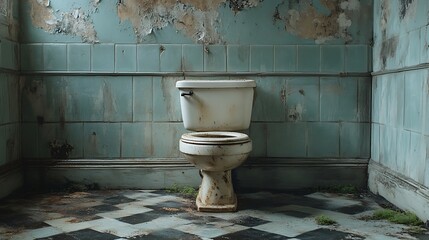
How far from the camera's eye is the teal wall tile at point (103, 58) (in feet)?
10.5

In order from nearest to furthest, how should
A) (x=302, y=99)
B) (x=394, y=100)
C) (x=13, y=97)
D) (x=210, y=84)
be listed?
(x=394, y=100), (x=210, y=84), (x=13, y=97), (x=302, y=99)

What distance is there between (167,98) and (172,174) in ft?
1.71

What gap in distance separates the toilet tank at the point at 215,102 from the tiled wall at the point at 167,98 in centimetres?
28

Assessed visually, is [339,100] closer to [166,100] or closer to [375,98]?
[375,98]

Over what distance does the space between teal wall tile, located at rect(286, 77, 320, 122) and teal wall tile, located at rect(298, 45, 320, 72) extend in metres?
0.07

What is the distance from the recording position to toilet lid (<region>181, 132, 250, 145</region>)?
97.3 inches

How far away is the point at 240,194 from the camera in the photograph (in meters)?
3.07

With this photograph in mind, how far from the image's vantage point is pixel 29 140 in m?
3.22

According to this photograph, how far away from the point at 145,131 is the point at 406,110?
167 cm

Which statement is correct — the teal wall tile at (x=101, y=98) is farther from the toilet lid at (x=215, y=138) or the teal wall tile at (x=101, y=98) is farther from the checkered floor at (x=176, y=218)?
the toilet lid at (x=215, y=138)

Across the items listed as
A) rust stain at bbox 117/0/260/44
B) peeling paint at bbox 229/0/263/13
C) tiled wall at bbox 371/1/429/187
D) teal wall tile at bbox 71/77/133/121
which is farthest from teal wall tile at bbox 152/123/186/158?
tiled wall at bbox 371/1/429/187

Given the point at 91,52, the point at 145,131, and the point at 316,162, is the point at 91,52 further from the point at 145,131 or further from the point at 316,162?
the point at 316,162

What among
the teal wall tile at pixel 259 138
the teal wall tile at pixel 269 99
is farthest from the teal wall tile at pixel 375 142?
the teal wall tile at pixel 259 138

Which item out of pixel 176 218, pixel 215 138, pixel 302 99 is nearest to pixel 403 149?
pixel 302 99
